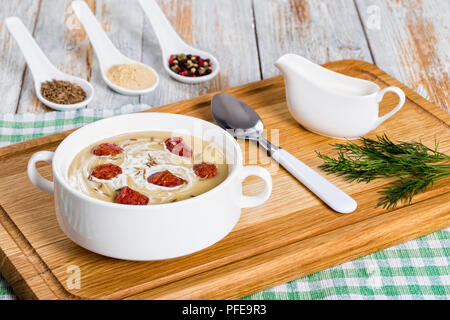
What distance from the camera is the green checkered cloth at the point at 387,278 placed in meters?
1.19

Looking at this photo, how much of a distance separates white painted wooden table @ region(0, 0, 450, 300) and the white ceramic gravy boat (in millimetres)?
584

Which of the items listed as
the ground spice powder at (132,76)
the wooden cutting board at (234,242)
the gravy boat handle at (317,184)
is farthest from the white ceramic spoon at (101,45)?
the gravy boat handle at (317,184)

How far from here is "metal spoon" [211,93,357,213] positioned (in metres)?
1.32

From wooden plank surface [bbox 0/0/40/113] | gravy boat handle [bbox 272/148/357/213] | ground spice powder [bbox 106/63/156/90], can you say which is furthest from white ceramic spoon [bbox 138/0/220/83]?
gravy boat handle [bbox 272/148/357/213]

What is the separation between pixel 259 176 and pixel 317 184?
0.23 metres

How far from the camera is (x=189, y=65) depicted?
7.04 feet

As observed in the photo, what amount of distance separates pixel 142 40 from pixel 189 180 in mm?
1369

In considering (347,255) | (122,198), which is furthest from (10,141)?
(347,255)

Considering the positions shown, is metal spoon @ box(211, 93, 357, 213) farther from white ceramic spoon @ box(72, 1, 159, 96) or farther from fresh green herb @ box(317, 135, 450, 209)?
white ceramic spoon @ box(72, 1, 159, 96)

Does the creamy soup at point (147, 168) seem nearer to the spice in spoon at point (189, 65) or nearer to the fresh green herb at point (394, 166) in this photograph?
the fresh green herb at point (394, 166)

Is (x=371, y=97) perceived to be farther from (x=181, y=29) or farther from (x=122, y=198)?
(x=181, y=29)

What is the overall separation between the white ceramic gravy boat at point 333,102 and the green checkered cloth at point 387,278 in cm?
35

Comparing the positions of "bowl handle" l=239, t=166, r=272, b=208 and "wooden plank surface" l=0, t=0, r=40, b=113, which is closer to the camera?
"bowl handle" l=239, t=166, r=272, b=208

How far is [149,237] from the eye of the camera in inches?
42.6
